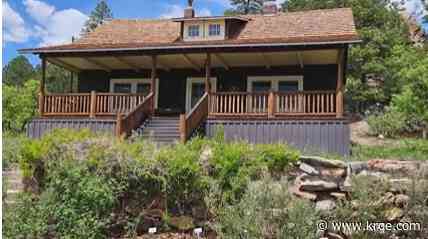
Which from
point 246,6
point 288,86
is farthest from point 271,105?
point 246,6

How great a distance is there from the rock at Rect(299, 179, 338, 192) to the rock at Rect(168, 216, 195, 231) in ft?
6.44

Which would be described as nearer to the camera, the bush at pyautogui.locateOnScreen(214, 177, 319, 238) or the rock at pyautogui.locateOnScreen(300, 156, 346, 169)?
the bush at pyautogui.locateOnScreen(214, 177, 319, 238)

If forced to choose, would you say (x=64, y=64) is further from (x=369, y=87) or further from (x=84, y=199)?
(x=369, y=87)

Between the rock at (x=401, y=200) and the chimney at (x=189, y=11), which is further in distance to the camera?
the chimney at (x=189, y=11)

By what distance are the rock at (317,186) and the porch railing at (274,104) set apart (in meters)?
5.54

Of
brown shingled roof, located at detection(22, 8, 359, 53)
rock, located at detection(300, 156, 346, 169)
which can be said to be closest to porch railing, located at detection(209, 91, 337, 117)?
brown shingled roof, located at detection(22, 8, 359, 53)

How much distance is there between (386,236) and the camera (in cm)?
742

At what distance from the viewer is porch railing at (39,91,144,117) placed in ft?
49.6

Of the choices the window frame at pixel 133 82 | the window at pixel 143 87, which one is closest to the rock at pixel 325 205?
the window frame at pixel 133 82

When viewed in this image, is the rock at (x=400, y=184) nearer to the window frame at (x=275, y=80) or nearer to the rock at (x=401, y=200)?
the rock at (x=401, y=200)

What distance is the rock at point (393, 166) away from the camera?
26.6 ft

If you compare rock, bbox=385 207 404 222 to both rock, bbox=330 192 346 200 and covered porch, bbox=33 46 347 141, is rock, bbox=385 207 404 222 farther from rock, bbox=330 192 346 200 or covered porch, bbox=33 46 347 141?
covered porch, bbox=33 46 347 141

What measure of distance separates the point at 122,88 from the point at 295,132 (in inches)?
308

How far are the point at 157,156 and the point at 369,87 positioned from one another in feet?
65.6
